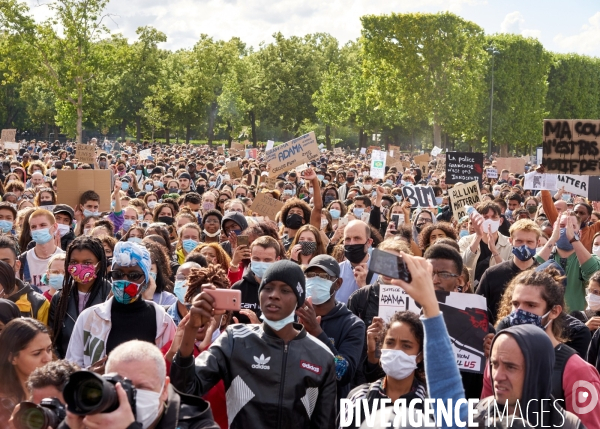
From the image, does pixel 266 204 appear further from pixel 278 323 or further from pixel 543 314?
pixel 278 323

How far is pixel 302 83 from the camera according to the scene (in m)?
70.6

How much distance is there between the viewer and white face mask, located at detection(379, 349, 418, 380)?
4.23 m

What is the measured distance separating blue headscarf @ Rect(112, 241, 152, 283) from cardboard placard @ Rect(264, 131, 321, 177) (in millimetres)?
10178

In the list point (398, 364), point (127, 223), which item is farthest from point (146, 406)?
point (127, 223)

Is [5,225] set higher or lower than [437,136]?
lower

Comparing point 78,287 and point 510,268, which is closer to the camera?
point 78,287

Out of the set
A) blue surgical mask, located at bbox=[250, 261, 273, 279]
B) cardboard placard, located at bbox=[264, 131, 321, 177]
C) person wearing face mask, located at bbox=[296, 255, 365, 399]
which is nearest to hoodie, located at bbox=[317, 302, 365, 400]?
person wearing face mask, located at bbox=[296, 255, 365, 399]

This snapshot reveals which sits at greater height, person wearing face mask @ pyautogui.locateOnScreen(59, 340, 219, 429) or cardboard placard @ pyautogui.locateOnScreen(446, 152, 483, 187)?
cardboard placard @ pyautogui.locateOnScreen(446, 152, 483, 187)

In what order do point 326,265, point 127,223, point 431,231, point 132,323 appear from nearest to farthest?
1. point 132,323
2. point 326,265
3. point 431,231
4. point 127,223

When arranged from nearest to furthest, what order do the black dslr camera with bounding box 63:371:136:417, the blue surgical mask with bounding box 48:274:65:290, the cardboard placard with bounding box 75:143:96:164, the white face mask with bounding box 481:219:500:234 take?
the black dslr camera with bounding box 63:371:136:417
the blue surgical mask with bounding box 48:274:65:290
the white face mask with bounding box 481:219:500:234
the cardboard placard with bounding box 75:143:96:164

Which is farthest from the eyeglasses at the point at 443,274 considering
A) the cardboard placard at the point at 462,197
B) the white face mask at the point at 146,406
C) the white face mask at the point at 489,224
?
the cardboard placard at the point at 462,197

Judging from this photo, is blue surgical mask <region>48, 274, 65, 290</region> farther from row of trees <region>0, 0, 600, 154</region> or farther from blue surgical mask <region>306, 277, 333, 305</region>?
row of trees <region>0, 0, 600, 154</region>

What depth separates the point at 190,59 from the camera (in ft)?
219

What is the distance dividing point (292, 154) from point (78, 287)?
978cm
